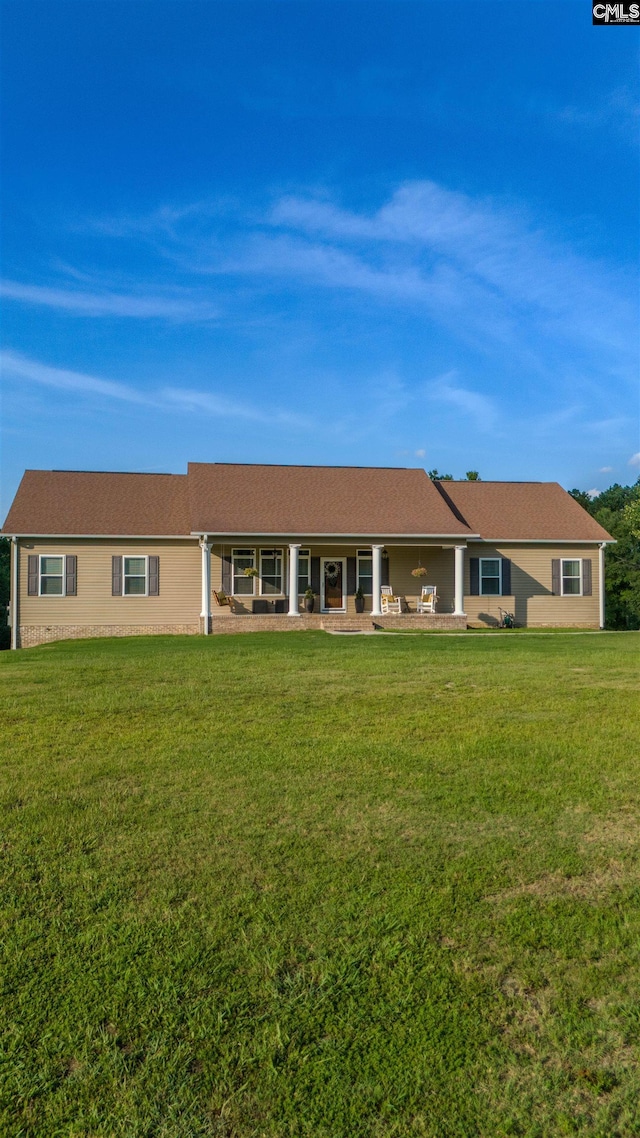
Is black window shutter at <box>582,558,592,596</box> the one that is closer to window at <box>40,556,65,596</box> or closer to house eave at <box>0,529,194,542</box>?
house eave at <box>0,529,194,542</box>

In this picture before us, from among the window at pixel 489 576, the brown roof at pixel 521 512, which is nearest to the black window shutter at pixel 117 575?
the brown roof at pixel 521 512

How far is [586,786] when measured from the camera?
5012 mm

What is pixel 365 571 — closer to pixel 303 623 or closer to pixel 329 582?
pixel 329 582

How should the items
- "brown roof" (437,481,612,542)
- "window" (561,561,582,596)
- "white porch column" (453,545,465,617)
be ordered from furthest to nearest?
"window" (561,561,582,596) → "brown roof" (437,481,612,542) → "white porch column" (453,545,465,617)

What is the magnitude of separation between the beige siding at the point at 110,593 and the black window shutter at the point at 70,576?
0.11m

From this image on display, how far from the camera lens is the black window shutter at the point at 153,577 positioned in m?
21.3

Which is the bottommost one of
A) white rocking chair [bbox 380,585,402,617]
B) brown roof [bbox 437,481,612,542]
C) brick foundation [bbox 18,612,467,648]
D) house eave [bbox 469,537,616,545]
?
brick foundation [bbox 18,612,467,648]

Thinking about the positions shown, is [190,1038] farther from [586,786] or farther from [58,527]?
[58,527]

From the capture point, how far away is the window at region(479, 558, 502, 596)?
75.5 feet

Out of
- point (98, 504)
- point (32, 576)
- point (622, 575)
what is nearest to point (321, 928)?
point (32, 576)

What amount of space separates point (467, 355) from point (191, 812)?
75.5ft

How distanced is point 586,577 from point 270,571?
10.6m

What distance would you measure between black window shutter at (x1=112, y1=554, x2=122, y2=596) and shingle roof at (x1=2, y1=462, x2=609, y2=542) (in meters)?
0.88

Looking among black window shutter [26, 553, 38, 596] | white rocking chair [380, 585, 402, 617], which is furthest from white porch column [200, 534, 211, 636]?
white rocking chair [380, 585, 402, 617]
